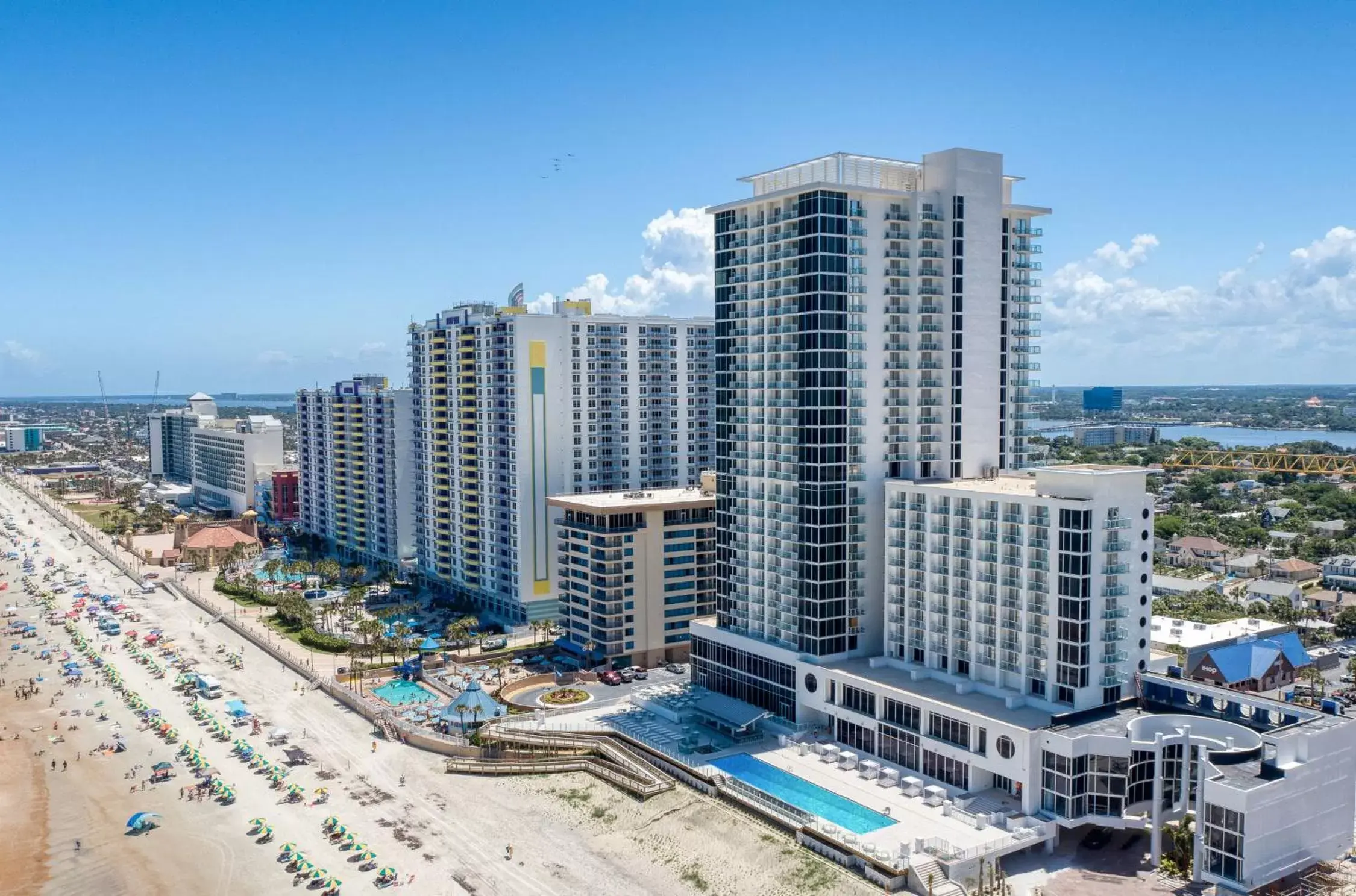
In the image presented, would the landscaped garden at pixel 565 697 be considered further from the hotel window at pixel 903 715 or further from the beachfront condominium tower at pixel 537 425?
the hotel window at pixel 903 715

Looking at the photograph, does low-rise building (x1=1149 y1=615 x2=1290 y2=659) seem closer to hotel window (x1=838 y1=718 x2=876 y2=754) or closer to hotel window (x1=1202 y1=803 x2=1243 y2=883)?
hotel window (x1=838 y1=718 x2=876 y2=754)

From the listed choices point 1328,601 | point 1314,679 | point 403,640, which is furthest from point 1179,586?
point 403,640

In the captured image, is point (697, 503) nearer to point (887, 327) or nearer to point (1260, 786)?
point (887, 327)

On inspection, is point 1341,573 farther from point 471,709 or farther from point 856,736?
point 471,709

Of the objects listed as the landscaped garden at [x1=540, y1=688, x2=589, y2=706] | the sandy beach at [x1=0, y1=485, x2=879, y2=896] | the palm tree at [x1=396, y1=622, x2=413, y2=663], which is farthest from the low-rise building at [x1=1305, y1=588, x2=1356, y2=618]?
the palm tree at [x1=396, y1=622, x2=413, y2=663]

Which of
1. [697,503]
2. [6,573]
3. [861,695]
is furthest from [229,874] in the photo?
[6,573]

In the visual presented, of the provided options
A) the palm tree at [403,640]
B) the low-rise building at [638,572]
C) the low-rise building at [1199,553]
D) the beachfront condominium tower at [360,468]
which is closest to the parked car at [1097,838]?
the low-rise building at [638,572]

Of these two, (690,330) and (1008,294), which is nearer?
(1008,294)
